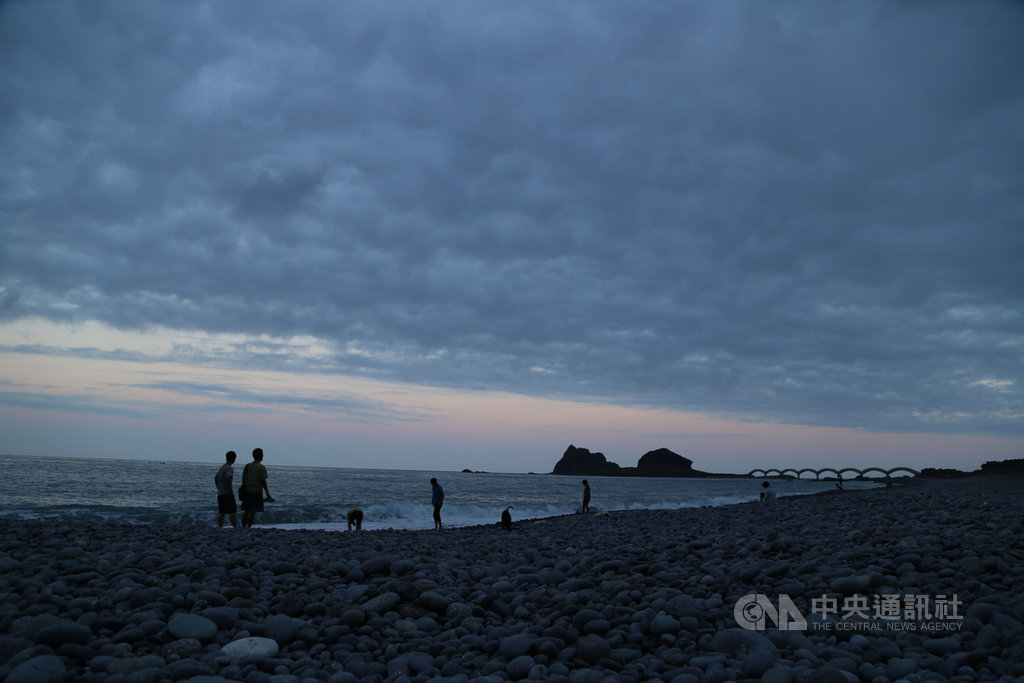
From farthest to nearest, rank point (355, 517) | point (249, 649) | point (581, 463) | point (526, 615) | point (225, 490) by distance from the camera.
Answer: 1. point (581, 463)
2. point (355, 517)
3. point (225, 490)
4. point (526, 615)
5. point (249, 649)

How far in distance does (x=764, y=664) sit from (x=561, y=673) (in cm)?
156

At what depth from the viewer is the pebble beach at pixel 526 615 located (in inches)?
173

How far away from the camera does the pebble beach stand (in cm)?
438

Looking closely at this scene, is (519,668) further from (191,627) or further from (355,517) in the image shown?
(355,517)

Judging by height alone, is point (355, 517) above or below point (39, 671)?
below

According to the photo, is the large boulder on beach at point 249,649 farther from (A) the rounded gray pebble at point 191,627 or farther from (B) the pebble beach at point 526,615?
(A) the rounded gray pebble at point 191,627

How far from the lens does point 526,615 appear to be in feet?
19.2

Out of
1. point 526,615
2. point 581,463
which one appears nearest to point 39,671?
point 526,615

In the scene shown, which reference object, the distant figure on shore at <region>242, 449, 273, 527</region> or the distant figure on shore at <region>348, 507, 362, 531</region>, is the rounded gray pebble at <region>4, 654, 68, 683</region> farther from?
the distant figure on shore at <region>348, 507, 362, 531</region>

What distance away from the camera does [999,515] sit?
1055cm

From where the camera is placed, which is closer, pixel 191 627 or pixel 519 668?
pixel 519 668

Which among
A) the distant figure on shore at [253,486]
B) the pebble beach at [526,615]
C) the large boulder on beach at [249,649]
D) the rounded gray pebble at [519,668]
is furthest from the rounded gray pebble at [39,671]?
the distant figure on shore at [253,486]

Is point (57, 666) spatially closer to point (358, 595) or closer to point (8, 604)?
point (8, 604)

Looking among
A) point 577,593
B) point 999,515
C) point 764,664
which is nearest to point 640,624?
point 577,593
